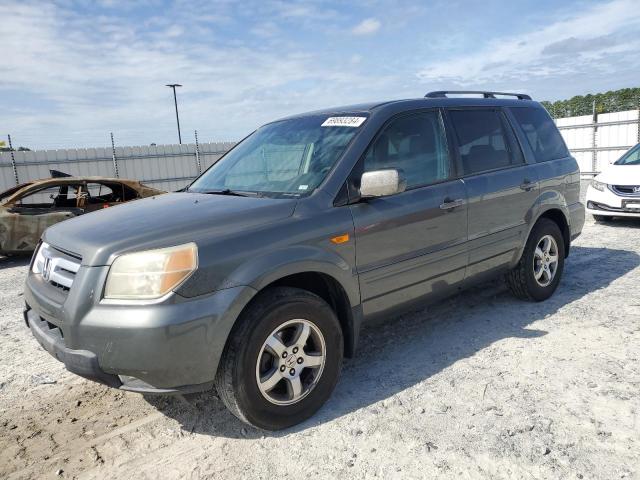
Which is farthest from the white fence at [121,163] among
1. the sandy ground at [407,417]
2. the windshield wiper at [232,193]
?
the sandy ground at [407,417]

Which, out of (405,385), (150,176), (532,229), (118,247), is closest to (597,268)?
(532,229)

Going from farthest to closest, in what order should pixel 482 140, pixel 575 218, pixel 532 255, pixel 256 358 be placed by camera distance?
pixel 575 218
pixel 532 255
pixel 482 140
pixel 256 358

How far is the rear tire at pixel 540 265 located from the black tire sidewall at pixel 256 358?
2.29 metres

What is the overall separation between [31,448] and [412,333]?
278 cm

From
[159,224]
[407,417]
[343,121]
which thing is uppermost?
[343,121]

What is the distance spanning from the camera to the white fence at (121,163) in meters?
15.5

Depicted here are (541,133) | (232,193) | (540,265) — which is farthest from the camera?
(541,133)

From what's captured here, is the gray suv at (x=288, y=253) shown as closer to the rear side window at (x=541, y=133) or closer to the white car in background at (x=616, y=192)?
the rear side window at (x=541, y=133)

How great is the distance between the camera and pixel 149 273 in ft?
8.04

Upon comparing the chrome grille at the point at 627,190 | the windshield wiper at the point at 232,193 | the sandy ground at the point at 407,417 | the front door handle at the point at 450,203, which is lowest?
the sandy ground at the point at 407,417

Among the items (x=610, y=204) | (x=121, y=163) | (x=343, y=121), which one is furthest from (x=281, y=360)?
(x=121, y=163)

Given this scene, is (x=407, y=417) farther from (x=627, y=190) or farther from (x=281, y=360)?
(x=627, y=190)

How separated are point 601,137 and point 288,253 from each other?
63.7 ft

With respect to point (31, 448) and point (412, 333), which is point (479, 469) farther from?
point (31, 448)
